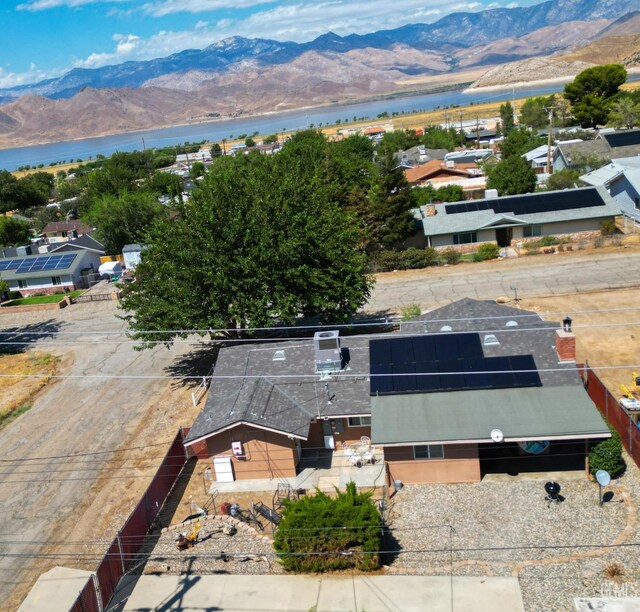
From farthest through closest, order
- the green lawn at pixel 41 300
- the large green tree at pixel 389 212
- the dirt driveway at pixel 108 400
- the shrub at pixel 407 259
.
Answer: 1. the green lawn at pixel 41 300
2. the large green tree at pixel 389 212
3. the shrub at pixel 407 259
4. the dirt driveway at pixel 108 400

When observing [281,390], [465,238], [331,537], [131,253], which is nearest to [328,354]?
[281,390]

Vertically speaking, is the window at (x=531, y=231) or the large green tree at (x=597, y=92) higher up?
the large green tree at (x=597, y=92)

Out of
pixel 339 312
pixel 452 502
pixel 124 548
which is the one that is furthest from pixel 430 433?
pixel 339 312

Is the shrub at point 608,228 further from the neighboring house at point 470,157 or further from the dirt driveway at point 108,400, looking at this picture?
the neighboring house at point 470,157

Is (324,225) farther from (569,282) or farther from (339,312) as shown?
(569,282)

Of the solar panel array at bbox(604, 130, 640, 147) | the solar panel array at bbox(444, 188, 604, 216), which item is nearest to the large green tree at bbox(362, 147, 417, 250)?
the solar panel array at bbox(444, 188, 604, 216)

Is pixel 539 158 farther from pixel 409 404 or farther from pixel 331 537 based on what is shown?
pixel 331 537

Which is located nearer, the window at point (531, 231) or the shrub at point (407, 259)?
the shrub at point (407, 259)

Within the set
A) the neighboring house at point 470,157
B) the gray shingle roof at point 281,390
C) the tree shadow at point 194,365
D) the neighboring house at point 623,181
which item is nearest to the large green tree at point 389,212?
the neighboring house at point 623,181
